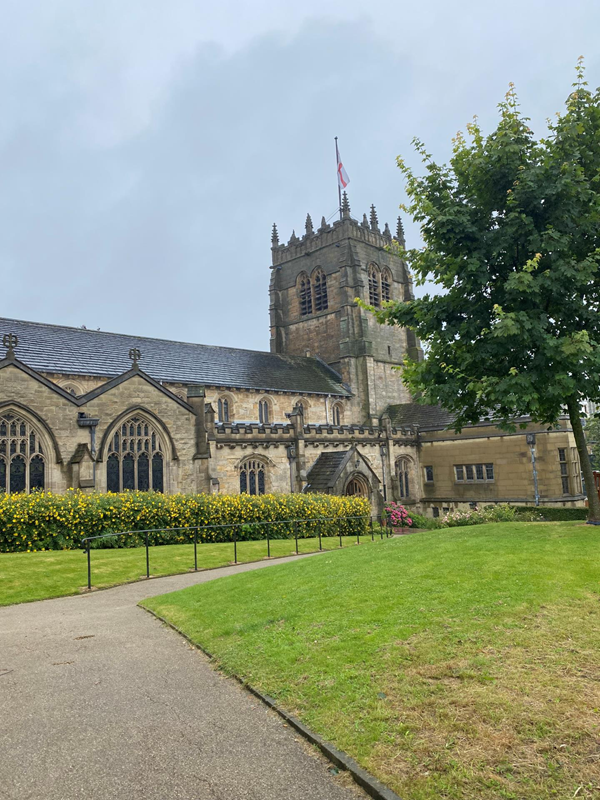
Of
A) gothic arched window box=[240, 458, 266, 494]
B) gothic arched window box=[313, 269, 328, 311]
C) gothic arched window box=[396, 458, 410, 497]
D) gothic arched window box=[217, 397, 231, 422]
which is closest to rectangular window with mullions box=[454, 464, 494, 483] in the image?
gothic arched window box=[396, 458, 410, 497]

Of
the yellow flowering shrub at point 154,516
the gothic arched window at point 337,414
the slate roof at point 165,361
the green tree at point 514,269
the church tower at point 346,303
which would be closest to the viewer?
the green tree at point 514,269

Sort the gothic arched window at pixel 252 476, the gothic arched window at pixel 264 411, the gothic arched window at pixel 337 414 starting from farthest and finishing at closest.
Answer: the gothic arched window at pixel 337 414 → the gothic arched window at pixel 264 411 → the gothic arched window at pixel 252 476

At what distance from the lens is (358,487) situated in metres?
33.8

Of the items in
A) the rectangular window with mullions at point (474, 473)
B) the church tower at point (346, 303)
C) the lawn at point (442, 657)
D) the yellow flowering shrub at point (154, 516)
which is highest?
the church tower at point (346, 303)

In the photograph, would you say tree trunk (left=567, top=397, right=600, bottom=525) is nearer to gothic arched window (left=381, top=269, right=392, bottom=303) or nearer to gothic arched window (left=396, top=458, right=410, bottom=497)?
gothic arched window (left=396, top=458, right=410, bottom=497)

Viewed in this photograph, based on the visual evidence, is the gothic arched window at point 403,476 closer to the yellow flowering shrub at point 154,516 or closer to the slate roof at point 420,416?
the slate roof at point 420,416

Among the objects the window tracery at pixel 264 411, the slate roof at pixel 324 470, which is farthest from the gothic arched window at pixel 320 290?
the slate roof at pixel 324 470

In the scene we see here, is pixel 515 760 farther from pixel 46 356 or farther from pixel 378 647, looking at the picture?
pixel 46 356

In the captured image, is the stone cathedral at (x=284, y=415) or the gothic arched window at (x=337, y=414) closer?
the stone cathedral at (x=284, y=415)

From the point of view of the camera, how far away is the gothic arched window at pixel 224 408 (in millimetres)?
36438

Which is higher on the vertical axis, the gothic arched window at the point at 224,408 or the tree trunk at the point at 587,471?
the gothic arched window at the point at 224,408

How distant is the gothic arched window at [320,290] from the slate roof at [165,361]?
21.3 feet

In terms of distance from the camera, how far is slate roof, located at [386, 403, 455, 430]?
130 ft

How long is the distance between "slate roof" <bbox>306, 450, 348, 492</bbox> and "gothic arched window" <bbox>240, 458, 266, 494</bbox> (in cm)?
266
